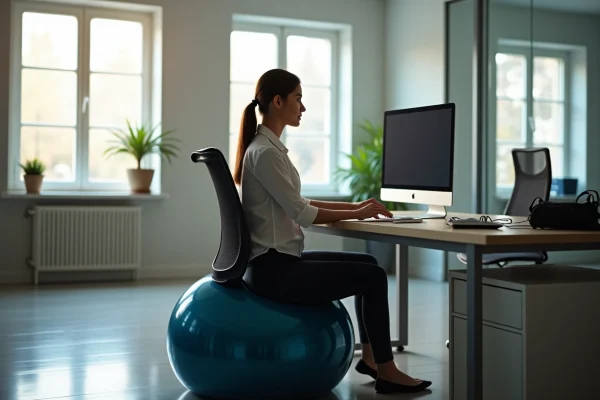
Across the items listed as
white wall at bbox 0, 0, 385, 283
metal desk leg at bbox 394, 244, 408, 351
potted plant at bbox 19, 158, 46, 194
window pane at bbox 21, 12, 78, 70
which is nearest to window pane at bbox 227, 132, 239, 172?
white wall at bbox 0, 0, 385, 283

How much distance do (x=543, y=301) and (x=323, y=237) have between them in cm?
479

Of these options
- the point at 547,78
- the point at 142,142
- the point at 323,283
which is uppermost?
the point at 547,78

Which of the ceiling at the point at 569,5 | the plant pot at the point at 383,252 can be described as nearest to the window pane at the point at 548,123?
the ceiling at the point at 569,5

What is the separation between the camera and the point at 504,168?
19.3 feet

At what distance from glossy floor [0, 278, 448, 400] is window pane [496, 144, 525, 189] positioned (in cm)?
99

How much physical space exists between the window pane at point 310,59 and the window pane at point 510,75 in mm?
2003

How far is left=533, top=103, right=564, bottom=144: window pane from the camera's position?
527cm

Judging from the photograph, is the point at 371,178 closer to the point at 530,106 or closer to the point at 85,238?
the point at 530,106

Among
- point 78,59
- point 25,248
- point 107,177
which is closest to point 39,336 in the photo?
point 25,248

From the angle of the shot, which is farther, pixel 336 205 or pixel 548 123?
pixel 548 123

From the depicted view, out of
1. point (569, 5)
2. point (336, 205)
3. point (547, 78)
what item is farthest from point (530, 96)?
point (336, 205)

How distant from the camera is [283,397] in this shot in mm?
2742

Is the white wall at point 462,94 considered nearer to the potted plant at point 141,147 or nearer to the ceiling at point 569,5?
the ceiling at point 569,5

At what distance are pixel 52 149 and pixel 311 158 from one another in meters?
2.38
